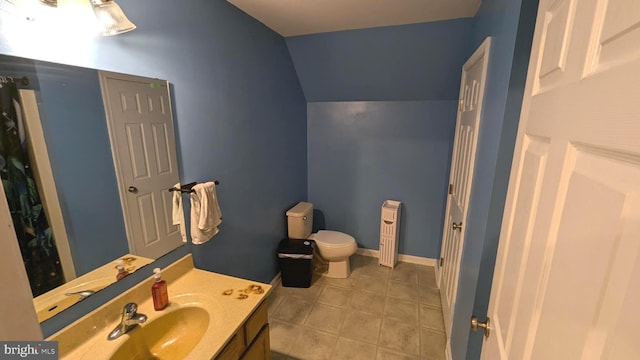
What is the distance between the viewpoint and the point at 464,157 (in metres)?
1.88

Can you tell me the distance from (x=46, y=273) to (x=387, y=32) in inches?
96.9

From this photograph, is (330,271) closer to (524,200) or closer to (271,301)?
(271,301)

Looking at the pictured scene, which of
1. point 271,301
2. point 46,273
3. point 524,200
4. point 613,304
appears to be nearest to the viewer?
point 613,304

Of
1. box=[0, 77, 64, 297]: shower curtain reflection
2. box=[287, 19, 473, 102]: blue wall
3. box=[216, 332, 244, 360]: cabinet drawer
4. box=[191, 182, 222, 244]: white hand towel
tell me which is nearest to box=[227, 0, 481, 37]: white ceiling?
box=[287, 19, 473, 102]: blue wall

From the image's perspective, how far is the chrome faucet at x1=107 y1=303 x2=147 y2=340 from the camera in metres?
1.06

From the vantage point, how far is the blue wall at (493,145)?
3.16ft

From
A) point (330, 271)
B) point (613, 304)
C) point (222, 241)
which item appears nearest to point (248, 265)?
point (222, 241)

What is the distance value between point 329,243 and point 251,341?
147cm

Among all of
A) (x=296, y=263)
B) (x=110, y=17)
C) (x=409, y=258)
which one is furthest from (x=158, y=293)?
(x=409, y=258)

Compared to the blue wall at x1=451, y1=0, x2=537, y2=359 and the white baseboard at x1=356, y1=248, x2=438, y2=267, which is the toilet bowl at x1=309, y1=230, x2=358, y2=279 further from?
the blue wall at x1=451, y1=0, x2=537, y2=359

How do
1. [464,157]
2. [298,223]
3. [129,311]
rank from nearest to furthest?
[129,311] < [464,157] < [298,223]

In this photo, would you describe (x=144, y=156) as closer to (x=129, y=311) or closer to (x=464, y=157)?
(x=129, y=311)

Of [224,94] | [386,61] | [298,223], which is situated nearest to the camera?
[224,94]

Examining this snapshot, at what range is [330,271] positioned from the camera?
9.11 feet
